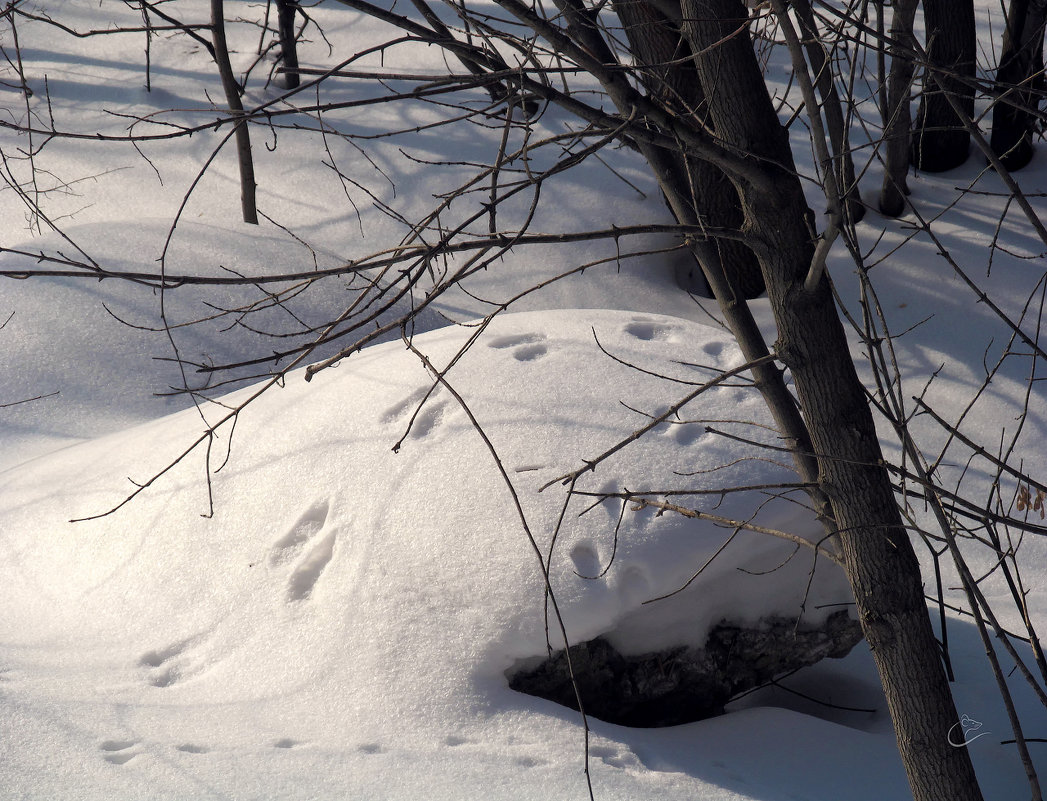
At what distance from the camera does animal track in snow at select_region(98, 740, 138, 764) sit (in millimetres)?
2146

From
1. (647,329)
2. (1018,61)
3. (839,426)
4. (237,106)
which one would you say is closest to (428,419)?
(647,329)

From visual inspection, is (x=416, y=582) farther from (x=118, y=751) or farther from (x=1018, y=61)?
(x=1018, y=61)

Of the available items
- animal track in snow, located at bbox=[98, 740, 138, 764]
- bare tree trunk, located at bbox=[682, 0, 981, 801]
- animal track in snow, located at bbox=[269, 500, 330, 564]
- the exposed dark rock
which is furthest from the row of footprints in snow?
bare tree trunk, located at bbox=[682, 0, 981, 801]

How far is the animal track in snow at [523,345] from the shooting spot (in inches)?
133

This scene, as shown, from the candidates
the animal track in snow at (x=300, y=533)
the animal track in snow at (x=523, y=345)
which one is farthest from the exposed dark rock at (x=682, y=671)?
the animal track in snow at (x=523, y=345)

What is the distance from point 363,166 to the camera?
707 centimetres

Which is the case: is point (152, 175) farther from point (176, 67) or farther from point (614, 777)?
point (614, 777)

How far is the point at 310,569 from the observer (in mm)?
2787

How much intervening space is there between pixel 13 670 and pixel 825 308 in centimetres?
249

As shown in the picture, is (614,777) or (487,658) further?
(487,658)

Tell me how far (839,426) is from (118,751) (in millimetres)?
1954

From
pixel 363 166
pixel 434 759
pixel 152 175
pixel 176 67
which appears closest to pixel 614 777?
pixel 434 759

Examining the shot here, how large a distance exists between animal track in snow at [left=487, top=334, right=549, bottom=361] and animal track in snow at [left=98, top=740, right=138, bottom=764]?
1.85 meters

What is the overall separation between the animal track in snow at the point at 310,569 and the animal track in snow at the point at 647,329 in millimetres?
1512
